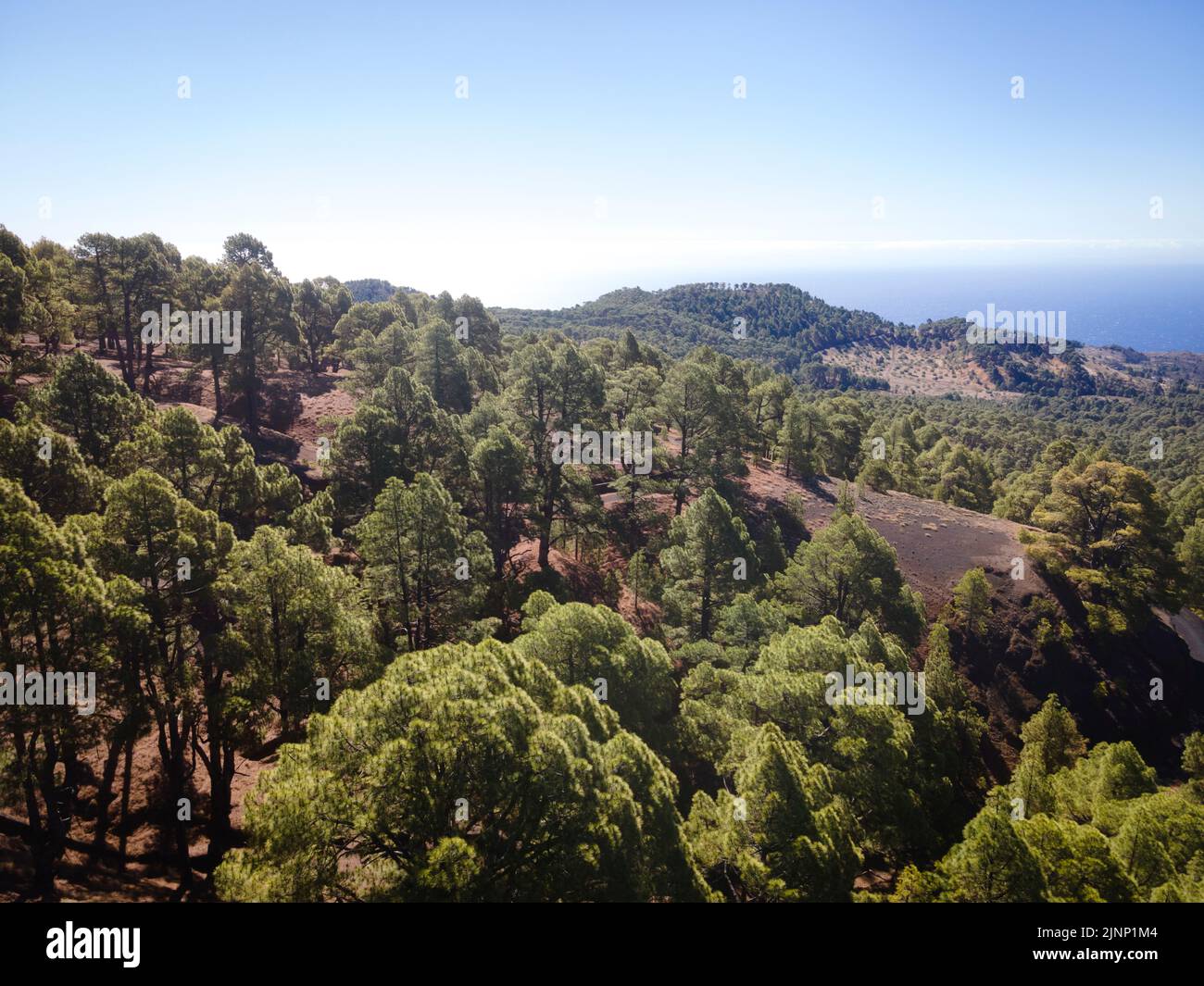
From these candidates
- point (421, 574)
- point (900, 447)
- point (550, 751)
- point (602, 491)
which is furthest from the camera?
point (900, 447)

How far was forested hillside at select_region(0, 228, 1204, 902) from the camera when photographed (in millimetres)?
12812

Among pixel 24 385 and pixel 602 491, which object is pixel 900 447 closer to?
pixel 602 491

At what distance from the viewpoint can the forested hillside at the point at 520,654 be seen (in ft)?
42.0

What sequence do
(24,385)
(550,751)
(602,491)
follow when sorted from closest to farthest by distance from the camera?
1. (550,751)
2. (24,385)
3. (602,491)

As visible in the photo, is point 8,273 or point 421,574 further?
point 8,273

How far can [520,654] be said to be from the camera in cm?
1661

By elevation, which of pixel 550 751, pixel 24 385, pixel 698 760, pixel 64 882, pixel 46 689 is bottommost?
pixel 698 760
